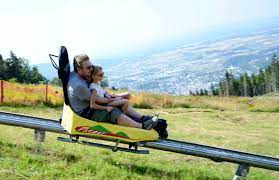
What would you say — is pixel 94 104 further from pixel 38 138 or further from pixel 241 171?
pixel 241 171

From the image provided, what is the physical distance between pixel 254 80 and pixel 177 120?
13289cm

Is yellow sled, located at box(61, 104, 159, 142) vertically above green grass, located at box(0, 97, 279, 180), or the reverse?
yellow sled, located at box(61, 104, 159, 142)

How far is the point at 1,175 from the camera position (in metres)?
5.95

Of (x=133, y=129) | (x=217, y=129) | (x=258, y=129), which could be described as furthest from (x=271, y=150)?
(x=133, y=129)

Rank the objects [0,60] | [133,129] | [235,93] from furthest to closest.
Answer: [235,93] < [0,60] < [133,129]

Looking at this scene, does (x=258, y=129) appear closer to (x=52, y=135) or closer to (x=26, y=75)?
(x=52, y=135)

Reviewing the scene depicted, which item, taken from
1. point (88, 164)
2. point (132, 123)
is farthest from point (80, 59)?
point (88, 164)

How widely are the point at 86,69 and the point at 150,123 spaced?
4.29 ft

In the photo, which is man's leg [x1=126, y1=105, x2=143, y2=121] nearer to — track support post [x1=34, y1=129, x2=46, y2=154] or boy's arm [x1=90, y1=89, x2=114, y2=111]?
boy's arm [x1=90, y1=89, x2=114, y2=111]

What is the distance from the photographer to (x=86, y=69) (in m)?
7.09

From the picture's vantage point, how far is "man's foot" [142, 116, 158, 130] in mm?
6969

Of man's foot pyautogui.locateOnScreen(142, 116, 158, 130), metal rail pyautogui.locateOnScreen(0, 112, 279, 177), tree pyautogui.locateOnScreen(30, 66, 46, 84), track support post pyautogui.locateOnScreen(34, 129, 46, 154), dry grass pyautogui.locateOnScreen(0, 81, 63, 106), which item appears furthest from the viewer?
tree pyautogui.locateOnScreen(30, 66, 46, 84)

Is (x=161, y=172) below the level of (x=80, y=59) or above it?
below

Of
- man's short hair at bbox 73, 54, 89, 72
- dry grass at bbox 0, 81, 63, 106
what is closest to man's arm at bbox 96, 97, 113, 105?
man's short hair at bbox 73, 54, 89, 72
